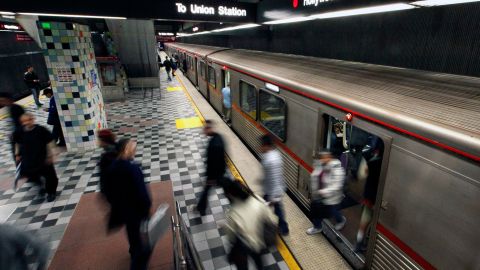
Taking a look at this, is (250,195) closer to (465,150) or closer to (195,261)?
(195,261)

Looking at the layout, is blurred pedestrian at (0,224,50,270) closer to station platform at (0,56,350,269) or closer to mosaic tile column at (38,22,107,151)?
station platform at (0,56,350,269)

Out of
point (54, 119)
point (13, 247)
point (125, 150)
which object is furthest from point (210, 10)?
point (54, 119)

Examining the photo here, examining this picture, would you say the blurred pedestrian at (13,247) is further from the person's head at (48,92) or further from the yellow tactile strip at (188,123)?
the yellow tactile strip at (188,123)

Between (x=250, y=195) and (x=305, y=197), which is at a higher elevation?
(x=250, y=195)

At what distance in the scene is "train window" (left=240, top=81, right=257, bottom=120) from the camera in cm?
669

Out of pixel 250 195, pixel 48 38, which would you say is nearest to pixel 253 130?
pixel 250 195

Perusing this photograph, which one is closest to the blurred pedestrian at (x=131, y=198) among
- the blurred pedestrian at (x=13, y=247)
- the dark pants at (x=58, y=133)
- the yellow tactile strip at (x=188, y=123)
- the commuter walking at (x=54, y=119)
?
the blurred pedestrian at (x=13, y=247)

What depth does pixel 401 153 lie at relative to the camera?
7.96 ft

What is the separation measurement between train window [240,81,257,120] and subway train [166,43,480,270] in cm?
197

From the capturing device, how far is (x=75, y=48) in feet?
21.4

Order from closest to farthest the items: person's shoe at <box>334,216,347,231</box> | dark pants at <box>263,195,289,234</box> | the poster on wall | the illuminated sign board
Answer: dark pants at <box>263,195,289,234</box> → person's shoe at <box>334,216,347,231</box> → the illuminated sign board → the poster on wall

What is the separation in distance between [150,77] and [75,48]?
32.5ft

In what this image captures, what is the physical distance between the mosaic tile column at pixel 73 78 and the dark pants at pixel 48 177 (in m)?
2.31

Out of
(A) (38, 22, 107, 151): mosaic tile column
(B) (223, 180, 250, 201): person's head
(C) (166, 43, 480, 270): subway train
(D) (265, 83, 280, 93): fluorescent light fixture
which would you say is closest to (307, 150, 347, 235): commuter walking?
(C) (166, 43, 480, 270): subway train
